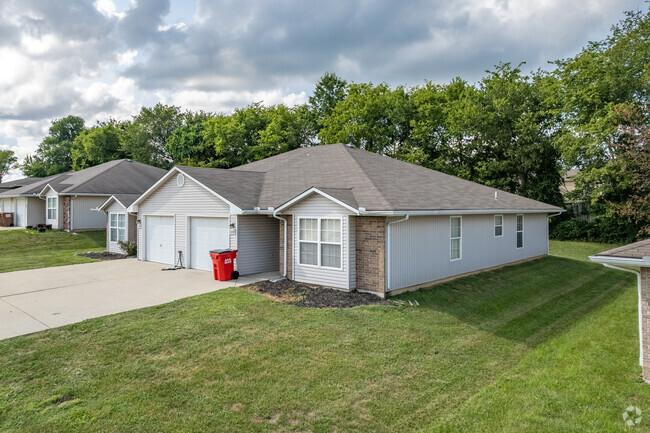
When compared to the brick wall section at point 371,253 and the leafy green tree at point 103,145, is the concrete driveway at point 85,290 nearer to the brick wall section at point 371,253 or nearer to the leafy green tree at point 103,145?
the brick wall section at point 371,253

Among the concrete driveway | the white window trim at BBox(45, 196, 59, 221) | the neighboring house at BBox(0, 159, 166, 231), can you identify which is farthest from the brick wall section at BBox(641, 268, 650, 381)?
the white window trim at BBox(45, 196, 59, 221)

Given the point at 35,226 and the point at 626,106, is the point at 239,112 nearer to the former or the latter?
the point at 35,226

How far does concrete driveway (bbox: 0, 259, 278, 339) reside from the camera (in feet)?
27.0

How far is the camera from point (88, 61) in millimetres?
15117

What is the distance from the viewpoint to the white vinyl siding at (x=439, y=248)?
10.4 m

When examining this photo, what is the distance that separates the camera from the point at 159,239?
636 inches

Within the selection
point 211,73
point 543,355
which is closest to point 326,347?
point 543,355

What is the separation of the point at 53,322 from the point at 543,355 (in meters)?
9.70

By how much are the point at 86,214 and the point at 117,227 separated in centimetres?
780

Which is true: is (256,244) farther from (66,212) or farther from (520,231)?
(66,212)

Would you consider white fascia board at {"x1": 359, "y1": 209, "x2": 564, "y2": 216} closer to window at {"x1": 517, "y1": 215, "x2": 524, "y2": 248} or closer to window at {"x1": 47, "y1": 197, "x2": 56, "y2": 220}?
window at {"x1": 517, "y1": 215, "x2": 524, "y2": 248}

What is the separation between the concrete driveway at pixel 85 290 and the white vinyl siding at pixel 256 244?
0.55 metres

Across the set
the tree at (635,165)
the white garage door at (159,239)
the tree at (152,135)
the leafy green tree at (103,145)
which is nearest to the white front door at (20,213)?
the tree at (152,135)

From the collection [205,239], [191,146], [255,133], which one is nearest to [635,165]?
[205,239]
